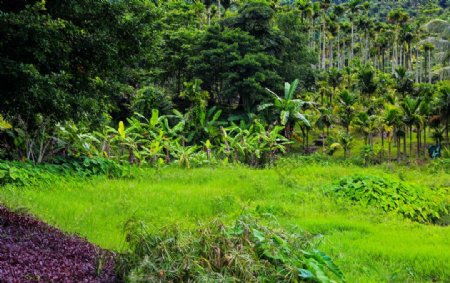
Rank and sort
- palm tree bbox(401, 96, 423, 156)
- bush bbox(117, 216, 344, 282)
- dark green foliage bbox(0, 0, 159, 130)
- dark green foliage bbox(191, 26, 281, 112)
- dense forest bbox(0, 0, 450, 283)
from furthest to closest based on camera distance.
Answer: palm tree bbox(401, 96, 423, 156), dark green foliage bbox(191, 26, 281, 112), dark green foliage bbox(0, 0, 159, 130), dense forest bbox(0, 0, 450, 283), bush bbox(117, 216, 344, 282)

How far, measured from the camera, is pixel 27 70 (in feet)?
17.5

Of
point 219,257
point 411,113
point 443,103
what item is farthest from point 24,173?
point 443,103

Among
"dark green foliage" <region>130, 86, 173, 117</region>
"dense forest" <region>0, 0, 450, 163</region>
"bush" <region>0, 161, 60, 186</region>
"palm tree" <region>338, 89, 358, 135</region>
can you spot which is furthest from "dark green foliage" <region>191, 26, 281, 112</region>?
"bush" <region>0, 161, 60, 186</region>

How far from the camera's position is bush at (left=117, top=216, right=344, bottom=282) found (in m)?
4.59

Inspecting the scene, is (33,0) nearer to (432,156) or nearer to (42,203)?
(42,203)

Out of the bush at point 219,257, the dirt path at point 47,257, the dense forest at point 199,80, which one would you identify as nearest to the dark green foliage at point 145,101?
Result: the dense forest at point 199,80

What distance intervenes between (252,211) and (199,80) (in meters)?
26.2

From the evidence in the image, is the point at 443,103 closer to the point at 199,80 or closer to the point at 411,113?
the point at 411,113

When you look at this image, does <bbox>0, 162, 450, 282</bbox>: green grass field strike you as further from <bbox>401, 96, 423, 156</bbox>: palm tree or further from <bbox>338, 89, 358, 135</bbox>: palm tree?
<bbox>338, 89, 358, 135</bbox>: palm tree

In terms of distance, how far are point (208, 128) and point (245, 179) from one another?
1763 cm

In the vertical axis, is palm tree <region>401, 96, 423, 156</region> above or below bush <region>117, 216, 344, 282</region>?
below

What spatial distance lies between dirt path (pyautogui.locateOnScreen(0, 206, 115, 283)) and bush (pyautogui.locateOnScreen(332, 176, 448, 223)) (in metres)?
8.46

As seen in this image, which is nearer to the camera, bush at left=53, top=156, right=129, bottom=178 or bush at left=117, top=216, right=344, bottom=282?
bush at left=117, top=216, right=344, bottom=282

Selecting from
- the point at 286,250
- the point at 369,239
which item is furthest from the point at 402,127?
the point at 286,250
